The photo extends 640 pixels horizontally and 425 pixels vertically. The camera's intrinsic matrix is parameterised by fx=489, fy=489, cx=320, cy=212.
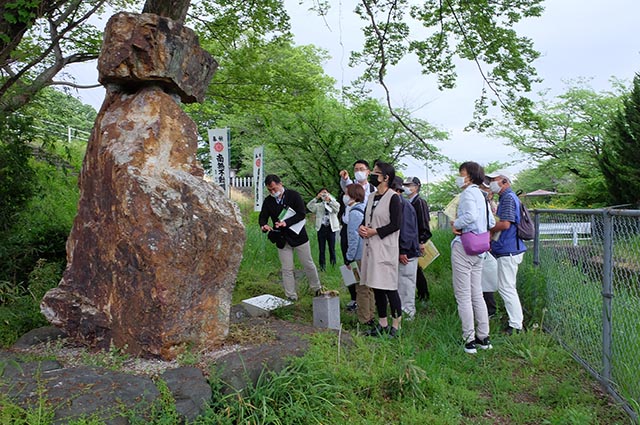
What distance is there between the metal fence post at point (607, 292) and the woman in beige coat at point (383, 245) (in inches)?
68.0

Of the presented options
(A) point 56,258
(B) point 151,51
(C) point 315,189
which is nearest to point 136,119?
(B) point 151,51

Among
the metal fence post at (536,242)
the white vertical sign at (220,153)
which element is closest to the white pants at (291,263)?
the metal fence post at (536,242)

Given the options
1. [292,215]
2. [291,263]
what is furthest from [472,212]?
[291,263]

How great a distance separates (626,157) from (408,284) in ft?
42.3

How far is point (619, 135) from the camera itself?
50.8ft

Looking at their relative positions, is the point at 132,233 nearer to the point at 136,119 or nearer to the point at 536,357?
the point at 136,119

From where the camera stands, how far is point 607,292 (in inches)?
150

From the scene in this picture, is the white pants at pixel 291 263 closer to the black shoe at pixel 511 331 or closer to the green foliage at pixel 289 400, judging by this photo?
the black shoe at pixel 511 331

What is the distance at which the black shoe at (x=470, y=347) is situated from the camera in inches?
184

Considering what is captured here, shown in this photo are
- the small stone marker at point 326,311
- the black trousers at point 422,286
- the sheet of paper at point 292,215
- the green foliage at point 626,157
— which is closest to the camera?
the small stone marker at point 326,311

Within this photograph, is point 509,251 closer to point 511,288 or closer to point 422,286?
point 511,288

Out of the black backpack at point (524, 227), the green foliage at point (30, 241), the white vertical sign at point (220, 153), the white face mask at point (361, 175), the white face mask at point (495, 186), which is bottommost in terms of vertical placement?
the green foliage at point (30, 241)

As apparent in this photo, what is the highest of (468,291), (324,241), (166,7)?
(166,7)

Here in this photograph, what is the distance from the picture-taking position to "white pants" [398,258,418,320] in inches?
220
